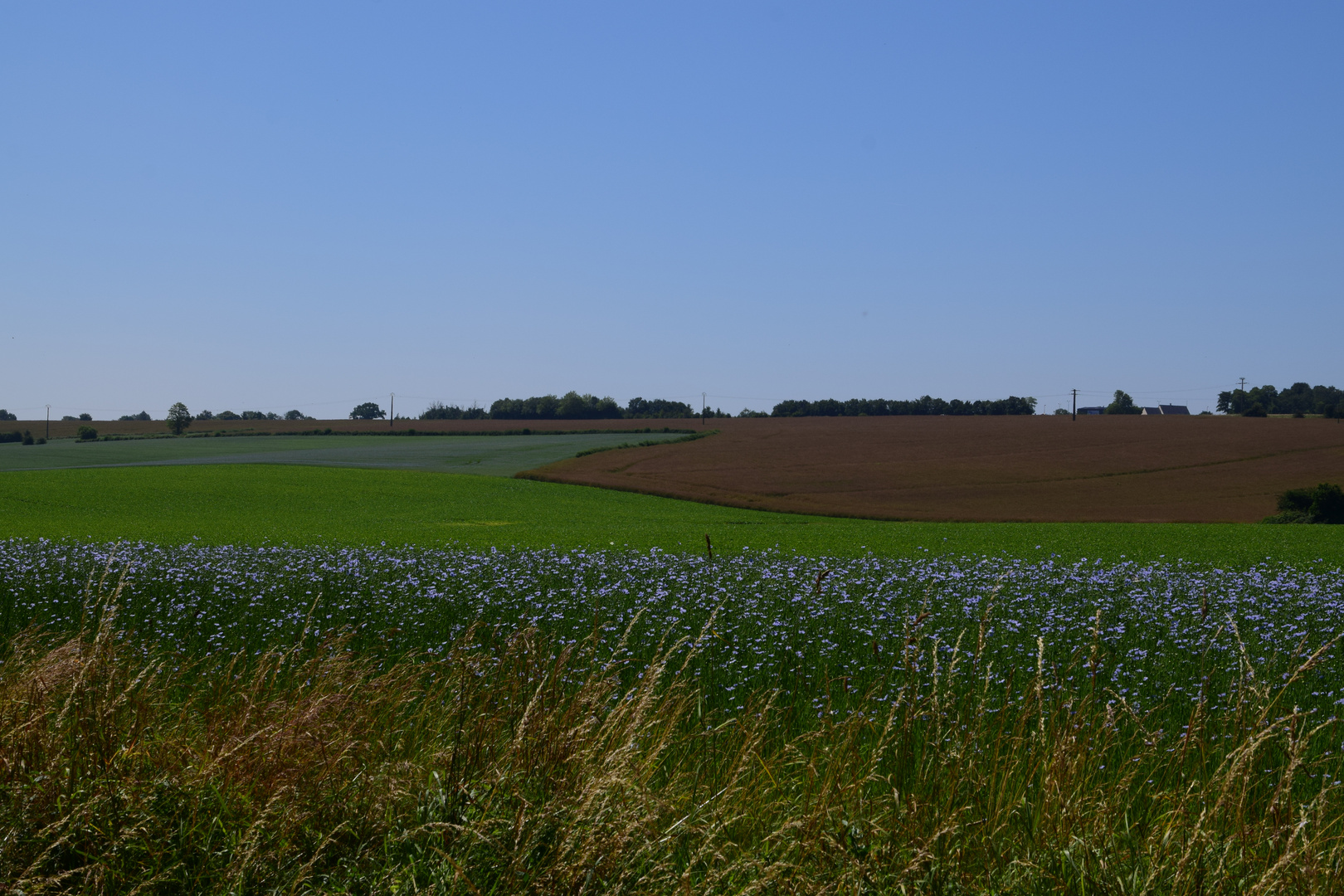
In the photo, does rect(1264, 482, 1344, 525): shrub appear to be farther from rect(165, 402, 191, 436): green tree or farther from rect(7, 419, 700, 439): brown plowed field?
rect(165, 402, 191, 436): green tree

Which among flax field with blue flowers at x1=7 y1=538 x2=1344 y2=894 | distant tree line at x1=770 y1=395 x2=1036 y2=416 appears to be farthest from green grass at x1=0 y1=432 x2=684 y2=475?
flax field with blue flowers at x1=7 y1=538 x2=1344 y2=894

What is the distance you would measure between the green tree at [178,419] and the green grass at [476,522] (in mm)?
51318

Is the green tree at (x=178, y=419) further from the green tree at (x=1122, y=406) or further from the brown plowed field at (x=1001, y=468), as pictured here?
the green tree at (x=1122, y=406)

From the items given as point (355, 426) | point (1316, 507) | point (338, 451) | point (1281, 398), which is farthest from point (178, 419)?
point (1281, 398)

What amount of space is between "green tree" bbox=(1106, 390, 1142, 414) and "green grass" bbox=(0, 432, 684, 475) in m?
60.5

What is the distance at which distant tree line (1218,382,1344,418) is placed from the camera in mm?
104188

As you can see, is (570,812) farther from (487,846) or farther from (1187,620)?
(1187,620)

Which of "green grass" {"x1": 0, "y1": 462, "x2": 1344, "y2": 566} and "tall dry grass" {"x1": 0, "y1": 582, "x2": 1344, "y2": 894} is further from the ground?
"tall dry grass" {"x1": 0, "y1": 582, "x2": 1344, "y2": 894}

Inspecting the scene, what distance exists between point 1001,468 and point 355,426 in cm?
7190

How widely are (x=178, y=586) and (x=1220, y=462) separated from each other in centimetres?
5785

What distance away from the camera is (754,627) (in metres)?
9.82

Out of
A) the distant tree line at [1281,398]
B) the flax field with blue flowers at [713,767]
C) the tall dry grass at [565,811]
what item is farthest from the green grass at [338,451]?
the distant tree line at [1281,398]

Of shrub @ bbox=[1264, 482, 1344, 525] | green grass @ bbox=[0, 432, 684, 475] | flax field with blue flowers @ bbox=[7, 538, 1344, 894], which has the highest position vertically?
green grass @ bbox=[0, 432, 684, 475]

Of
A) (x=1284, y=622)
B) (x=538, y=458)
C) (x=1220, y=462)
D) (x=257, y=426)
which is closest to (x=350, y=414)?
(x=257, y=426)
